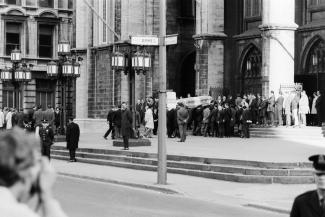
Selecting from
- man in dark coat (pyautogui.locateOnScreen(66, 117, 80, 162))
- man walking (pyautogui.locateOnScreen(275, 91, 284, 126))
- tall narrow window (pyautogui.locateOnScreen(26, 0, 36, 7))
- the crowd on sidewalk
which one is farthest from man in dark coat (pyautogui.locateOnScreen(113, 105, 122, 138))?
tall narrow window (pyautogui.locateOnScreen(26, 0, 36, 7))

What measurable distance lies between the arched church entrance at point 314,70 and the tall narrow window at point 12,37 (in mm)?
30126

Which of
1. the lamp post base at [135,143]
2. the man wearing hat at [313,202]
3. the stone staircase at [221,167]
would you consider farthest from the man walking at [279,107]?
the man wearing hat at [313,202]

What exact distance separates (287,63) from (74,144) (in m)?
11.3

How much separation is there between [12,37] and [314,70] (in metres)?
30.8

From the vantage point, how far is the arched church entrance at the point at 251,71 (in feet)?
143

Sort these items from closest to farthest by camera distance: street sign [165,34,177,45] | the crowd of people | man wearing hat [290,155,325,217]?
man wearing hat [290,155,325,217] < street sign [165,34,177,45] < the crowd of people

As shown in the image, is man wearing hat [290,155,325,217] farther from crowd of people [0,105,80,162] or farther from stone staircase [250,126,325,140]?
stone staircase [250,126,325,140]

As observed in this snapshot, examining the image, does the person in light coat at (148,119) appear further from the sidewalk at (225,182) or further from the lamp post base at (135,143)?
the lamp post base at (135,143)

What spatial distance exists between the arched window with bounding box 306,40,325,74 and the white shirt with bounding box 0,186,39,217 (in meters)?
36.4

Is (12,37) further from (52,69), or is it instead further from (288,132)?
(288,132)

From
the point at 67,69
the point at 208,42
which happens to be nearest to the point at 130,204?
the point at 67,69

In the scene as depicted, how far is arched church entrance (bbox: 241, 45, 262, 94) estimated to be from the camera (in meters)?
43.5

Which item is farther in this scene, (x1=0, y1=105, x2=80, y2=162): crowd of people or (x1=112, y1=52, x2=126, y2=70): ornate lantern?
(x1=112, y1=52, x2=126, y2=70): ornate lantern

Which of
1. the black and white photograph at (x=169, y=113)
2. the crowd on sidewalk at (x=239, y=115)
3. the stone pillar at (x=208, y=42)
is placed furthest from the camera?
the stone pillar at (x=208, y=42)
